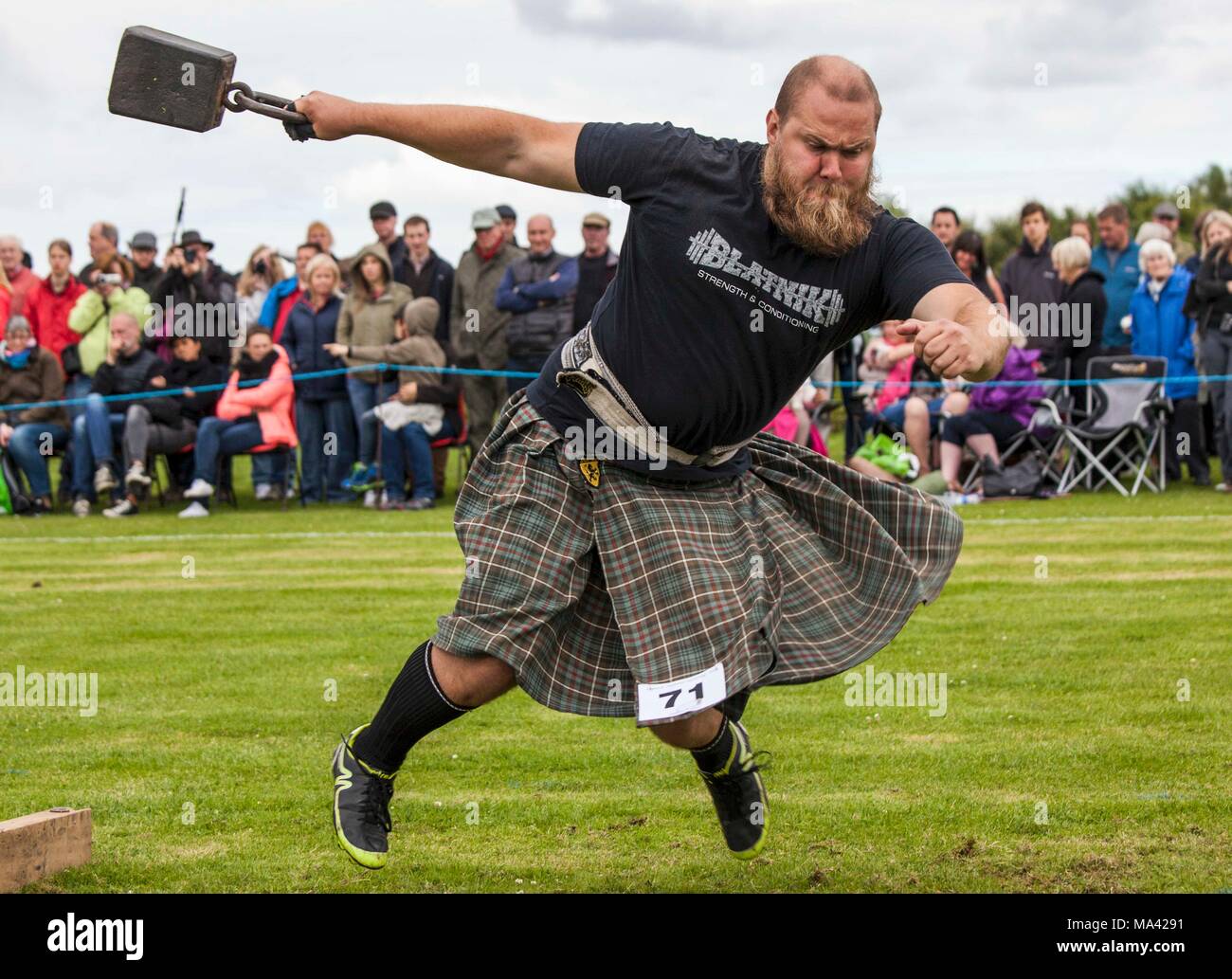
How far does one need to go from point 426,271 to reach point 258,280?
1798mm

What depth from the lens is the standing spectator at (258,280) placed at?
523 inches

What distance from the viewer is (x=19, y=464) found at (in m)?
12.4

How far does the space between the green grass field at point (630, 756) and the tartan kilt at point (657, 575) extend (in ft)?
1.81

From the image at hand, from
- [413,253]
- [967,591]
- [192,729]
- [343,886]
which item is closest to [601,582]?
[343,886]

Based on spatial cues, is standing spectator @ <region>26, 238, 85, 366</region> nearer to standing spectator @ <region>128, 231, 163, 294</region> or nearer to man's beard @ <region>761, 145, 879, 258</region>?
standing spectator @ <region>128, 231, 163, 294</region>

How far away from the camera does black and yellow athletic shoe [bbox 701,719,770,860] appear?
3.83 m

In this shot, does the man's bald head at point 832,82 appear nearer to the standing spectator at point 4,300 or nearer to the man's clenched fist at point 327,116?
the man's clenched fist at point 327,116

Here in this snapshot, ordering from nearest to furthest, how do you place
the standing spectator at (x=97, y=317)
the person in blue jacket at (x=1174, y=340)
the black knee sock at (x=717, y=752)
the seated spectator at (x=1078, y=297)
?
the black knee sock at (x=717, y=752) → the seated spectator at (x=1078, y=297) → the person in blue jacket at (x=1174, y=340) → the standing spectator at (x=97, y=317)

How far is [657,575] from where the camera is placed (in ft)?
11.3

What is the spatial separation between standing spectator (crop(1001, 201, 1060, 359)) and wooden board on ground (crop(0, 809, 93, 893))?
9.05 m

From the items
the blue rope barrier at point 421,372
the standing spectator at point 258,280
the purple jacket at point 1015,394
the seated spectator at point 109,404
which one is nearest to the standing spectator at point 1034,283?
the purple jacket at point 1015,394

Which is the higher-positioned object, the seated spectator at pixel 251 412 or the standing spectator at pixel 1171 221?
the standing spectator at pixel 1171 221

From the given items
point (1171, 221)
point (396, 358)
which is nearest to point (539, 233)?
point (396, 358)

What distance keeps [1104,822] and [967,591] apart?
3.60m
